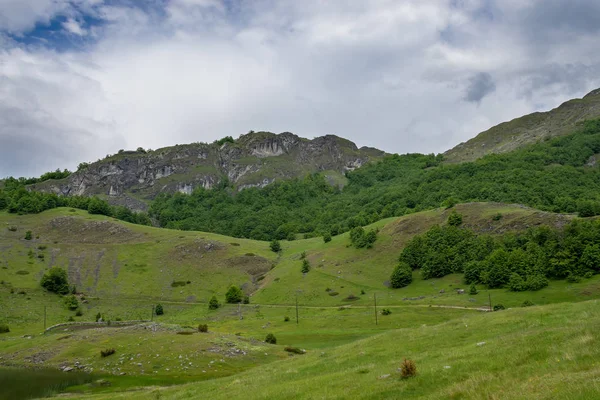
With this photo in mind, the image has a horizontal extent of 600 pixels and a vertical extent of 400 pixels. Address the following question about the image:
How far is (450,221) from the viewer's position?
153 meters

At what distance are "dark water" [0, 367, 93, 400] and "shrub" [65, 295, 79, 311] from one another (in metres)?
74.4

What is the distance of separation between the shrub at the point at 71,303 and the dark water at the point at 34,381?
74446 millimetres

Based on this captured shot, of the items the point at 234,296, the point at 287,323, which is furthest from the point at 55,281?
the point at 287,323

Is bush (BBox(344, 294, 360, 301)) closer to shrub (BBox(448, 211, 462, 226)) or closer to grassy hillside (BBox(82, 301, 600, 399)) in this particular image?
shrub (BBox(448, 211, 462, 226))

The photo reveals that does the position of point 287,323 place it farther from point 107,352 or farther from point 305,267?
point 305,267

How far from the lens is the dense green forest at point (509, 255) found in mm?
106312

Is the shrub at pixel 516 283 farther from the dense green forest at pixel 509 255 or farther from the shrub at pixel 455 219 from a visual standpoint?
the shrub at pixel 455 219

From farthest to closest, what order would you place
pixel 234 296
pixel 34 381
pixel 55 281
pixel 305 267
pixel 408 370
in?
1. pixel 305 267
2. pixel 55 281
3. pixel 234 296
4. pixel 34 381
5. pixel 408 370

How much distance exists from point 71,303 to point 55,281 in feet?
66.3

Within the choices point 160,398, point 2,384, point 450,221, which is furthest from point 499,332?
point 450,221

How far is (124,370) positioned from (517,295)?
8699 cm

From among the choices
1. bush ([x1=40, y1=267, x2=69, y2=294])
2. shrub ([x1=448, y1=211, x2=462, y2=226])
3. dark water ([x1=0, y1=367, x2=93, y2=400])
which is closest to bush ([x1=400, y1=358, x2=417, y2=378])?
dark water ([x1=0, y1=367, x2=93, y2=400])

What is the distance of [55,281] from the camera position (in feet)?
472

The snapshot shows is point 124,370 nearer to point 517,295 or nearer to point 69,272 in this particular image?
point 517,295
